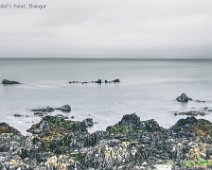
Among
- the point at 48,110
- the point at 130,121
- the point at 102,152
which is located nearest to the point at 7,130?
the point at 130,121

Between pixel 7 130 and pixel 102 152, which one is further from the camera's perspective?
pixel 7 130

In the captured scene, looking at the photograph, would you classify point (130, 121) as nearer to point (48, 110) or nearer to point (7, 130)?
point (7, 130)

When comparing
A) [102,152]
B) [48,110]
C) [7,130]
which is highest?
[102,152]

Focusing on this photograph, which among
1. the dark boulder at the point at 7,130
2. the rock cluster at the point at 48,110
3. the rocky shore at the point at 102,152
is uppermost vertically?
the rocky shore at the point at 102,152

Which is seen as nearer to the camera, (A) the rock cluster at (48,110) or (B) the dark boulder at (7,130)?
(B) the dark boulder at (7,130)

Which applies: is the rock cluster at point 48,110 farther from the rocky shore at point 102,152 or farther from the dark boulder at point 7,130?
the rocky shore at point 102,152

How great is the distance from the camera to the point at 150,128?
6122 centimetres

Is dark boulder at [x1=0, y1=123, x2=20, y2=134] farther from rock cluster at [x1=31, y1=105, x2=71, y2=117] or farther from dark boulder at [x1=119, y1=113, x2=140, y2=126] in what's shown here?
rock cluster at [x1=31, y1=105, x2=71, y2=117]

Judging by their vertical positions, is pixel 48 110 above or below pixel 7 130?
below

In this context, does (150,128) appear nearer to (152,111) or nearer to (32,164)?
(32,164)

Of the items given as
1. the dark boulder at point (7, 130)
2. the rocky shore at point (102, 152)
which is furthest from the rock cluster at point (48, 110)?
the rocky shore at point (102, 152)

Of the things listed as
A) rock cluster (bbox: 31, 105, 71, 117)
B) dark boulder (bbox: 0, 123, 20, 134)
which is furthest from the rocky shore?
rock cluster (bbox: 31, 105, 71, 117)

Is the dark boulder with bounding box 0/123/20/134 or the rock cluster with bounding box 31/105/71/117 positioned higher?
the dark boulder with bounding box 0/123/20/134

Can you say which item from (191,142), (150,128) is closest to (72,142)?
(191,142)
